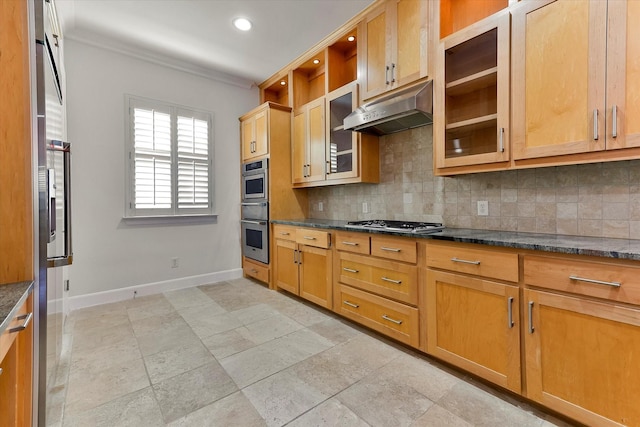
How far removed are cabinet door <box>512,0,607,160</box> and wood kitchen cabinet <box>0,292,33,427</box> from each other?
8.04 feet

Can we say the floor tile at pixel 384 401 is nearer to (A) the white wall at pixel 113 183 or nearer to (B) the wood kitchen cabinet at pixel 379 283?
(B) the wood kitchen cabinet at pixel 379 283

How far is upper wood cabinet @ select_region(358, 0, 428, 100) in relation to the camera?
2252 millimetres

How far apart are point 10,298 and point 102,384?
1.27m

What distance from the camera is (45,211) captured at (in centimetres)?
121

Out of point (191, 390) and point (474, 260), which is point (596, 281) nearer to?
point (474, 260)

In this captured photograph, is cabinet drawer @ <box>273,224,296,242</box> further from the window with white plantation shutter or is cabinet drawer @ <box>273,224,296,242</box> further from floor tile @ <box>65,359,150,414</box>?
floor tile @ <box>65,359,150,414</box>

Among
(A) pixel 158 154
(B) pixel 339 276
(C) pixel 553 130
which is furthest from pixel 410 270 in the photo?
(A) pixel 158 154

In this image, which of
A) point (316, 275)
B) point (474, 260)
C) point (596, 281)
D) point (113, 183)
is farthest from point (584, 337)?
point (113, 183)

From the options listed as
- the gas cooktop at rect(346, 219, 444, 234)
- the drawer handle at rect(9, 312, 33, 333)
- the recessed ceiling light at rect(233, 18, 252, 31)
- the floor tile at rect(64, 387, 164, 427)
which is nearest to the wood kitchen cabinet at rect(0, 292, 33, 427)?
the drawer handle at rect(9, 312, 33, 333)

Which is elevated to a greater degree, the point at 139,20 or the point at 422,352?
the point at 139,20

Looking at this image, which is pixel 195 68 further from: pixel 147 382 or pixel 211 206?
pixel 147 382

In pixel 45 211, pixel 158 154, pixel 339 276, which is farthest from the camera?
pixel 158 154

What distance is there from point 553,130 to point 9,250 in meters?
2.61

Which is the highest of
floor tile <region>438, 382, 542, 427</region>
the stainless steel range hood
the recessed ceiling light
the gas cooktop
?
the recessed ceiling light
